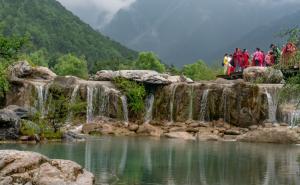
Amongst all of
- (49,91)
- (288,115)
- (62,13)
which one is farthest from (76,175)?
(62,13)

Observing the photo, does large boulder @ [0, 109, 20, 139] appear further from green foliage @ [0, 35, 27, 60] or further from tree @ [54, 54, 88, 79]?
tree @ [54, 54, 88, 79]

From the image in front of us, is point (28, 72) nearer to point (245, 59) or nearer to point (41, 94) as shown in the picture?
point (41, 94)

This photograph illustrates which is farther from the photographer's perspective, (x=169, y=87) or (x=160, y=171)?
(x=169, y=87)

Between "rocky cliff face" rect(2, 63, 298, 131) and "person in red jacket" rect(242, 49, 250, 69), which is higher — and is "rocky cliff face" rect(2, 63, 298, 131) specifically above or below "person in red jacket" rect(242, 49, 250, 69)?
below

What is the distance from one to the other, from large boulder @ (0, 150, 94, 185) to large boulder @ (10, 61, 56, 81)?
32758 millimetres

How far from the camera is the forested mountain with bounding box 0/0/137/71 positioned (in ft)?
454

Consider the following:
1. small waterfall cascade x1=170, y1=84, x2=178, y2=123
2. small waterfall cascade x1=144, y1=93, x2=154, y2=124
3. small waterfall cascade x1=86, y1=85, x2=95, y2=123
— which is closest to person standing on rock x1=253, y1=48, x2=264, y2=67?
small waterfall cascade x1=170, y1=84, x2=178, y2=123

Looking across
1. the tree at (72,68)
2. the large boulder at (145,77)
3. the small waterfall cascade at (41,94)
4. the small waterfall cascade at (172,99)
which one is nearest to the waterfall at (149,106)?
the large boulder at (145,77)

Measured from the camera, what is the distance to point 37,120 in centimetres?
3262

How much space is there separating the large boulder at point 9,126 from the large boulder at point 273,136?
13664mm

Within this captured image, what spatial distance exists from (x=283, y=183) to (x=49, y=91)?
30.0 meters

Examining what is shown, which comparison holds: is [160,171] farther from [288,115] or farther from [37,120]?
[288,115]

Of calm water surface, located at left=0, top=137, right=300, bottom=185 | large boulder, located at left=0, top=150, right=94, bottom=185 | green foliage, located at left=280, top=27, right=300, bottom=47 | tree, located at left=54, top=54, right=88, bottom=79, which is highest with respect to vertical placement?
tree, located at left=54, top=54, right=88, bottom=79

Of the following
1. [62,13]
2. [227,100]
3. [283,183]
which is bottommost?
[283,183]
